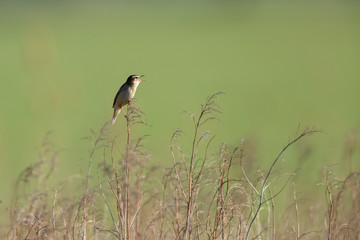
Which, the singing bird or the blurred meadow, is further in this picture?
the blurred meadow

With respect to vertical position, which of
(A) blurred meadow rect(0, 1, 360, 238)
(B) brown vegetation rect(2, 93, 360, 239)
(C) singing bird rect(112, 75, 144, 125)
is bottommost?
(B) brown vegetation rect(2, 93, 360, 239)

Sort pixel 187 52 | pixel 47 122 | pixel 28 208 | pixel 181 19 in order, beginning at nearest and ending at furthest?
pixel 28 208 < pixel 47 122 < pixel 187 52 < pixel 181 19

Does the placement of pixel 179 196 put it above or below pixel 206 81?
below

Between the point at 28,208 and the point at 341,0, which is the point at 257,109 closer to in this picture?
the point at 28,208

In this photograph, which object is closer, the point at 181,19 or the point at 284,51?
the point at 284,51

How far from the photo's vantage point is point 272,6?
58094 mm

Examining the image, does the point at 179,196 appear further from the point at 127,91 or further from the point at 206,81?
the point at 206,81

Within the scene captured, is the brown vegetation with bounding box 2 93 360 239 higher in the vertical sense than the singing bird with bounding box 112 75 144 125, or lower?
lower

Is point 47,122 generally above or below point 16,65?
below

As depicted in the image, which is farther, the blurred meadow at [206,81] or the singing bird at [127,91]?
the blurred meadow at [206,81]

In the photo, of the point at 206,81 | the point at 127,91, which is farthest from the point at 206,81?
the point at 127,91

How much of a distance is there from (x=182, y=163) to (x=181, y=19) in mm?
52788

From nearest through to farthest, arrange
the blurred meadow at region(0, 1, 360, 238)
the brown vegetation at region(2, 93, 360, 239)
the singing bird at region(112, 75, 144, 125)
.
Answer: the brown vegetation at region(2, 93, 360, 239)
the singing bird at region(112, 75, 144, 125)
the blurred meadow at region(0, 1, 360, 238)

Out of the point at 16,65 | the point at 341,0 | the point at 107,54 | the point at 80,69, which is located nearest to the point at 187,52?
the point at 107,54
